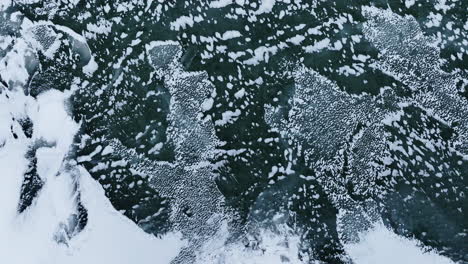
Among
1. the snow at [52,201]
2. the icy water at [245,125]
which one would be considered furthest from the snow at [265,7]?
the snow at [52,201]

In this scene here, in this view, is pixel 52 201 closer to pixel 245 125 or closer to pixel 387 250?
pixel 245 125

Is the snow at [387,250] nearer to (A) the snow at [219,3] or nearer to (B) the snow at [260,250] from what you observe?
(B) the snow at [260,250]

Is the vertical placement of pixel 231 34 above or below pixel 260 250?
above

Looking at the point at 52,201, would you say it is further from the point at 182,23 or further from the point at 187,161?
the point at 182,23

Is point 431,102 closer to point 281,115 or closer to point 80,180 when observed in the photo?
point 281,115

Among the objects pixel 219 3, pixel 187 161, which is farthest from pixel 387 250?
pixel 219 3

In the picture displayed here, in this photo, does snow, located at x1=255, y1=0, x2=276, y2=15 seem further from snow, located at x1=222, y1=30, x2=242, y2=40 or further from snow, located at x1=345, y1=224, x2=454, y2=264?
snow, located at x1=345, y1=224, x2=454, y2=264

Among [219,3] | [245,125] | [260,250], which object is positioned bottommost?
[260,250]

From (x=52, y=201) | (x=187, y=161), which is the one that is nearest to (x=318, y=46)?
(x=187, y=161)
